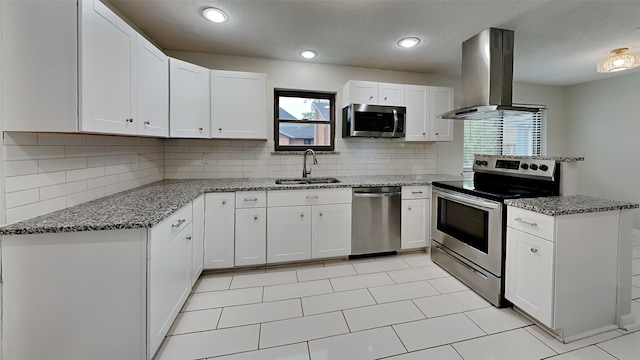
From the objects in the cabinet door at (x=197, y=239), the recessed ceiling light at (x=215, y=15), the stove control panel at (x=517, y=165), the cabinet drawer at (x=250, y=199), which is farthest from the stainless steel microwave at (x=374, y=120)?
the cabinet door at (x=197, y=239)

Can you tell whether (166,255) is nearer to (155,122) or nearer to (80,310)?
(80,310)

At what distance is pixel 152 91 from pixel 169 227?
3.88 ft

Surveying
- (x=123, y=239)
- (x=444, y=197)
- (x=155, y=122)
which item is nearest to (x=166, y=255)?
(x=123, y=239)

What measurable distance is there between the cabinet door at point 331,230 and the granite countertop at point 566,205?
1462 mm

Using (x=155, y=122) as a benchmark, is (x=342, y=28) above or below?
above

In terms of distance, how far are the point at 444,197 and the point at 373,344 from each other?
1.69 meters

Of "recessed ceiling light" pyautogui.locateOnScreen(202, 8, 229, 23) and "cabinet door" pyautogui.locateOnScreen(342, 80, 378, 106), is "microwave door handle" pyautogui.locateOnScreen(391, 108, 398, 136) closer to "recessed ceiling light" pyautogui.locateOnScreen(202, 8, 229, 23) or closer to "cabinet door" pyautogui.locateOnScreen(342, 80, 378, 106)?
"cabinet door" pyautogui.locateOnScreen(342, 80, 378, 106)

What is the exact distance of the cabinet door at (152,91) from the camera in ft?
6.31

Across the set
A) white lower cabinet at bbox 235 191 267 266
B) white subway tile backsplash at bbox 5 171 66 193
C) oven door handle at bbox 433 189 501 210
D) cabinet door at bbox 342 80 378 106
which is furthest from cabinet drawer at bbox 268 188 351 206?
white subway tile backsplash at bbox 5 171 66 193

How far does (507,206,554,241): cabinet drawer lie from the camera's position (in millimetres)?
1663

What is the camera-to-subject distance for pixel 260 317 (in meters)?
1.91

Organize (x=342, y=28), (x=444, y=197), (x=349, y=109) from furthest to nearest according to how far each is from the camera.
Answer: (x=349, y=109), (x=444, y=197), (x=342, y=28)

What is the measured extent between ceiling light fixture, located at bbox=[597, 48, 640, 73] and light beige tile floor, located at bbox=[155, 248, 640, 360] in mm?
2161

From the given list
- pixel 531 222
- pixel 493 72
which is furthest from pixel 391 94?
pixel 531 222
